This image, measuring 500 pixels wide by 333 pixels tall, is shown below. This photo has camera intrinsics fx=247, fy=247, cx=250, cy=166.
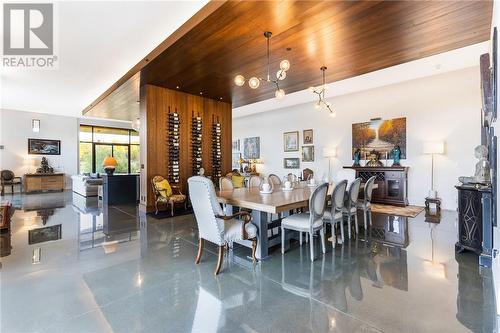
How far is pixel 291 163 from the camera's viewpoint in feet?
30.7

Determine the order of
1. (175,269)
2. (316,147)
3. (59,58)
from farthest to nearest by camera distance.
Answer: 1. (316,147)
2. (59,58)
3. (175,269)

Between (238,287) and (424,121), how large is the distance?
648 cm

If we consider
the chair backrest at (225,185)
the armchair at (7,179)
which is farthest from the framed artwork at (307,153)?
the armchair at (7,179)

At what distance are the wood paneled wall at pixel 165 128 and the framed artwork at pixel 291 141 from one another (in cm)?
299

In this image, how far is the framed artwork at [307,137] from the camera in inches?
342

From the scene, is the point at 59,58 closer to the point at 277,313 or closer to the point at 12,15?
the point at 12,15

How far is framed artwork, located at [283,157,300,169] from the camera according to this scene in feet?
30.1

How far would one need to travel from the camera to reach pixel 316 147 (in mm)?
8570

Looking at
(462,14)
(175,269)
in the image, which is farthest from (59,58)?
(462,14)

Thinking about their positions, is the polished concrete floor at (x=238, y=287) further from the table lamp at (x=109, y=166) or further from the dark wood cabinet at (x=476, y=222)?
the table lamp at (x=109, y=166)

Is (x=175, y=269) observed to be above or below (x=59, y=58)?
below

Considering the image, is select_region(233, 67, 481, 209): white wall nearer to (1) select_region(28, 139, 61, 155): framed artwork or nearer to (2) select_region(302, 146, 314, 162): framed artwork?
(2) select_region(302, 146, 314, 162): framed artwork

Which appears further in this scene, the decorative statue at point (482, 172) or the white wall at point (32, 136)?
the white wall at point (32, 136)

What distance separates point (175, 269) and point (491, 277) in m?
3.40
